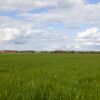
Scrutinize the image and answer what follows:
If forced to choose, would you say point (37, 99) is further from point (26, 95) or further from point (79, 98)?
point (79, 98)

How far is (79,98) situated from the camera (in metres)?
6.73

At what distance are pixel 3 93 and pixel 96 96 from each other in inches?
78.7

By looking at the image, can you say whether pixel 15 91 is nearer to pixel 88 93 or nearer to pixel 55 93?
pixel 55 93

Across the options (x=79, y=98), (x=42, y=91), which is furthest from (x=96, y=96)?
(x=42, y=91)

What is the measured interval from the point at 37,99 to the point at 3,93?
0.71m

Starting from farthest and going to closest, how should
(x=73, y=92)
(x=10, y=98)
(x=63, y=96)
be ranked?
(x=73, y=92) → (x=63, y=96) → (x=10, y=98)

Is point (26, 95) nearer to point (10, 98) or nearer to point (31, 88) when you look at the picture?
point (10, 98)

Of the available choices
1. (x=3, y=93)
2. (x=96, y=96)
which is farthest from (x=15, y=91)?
(x=96, y=96)

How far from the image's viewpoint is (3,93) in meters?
6.57

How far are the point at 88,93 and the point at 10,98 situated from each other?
221cm

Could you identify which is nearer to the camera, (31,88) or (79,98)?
(79,98)

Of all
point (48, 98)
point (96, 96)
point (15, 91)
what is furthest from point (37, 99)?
point (96, 96)

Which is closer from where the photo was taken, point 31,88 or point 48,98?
point 48,98

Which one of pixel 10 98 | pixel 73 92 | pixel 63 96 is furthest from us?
pixel 73 92
